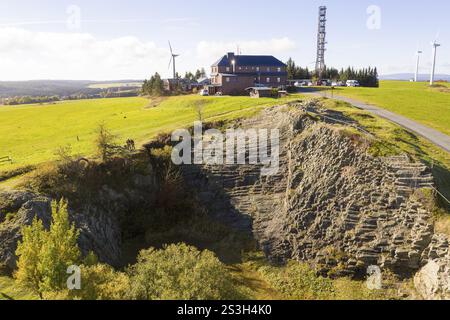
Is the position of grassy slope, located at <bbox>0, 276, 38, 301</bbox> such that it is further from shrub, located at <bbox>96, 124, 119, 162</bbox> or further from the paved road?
the paved road

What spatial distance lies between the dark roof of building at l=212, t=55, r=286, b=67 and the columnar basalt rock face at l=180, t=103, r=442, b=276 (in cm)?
5767

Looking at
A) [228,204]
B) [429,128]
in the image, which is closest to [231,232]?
[228,204]

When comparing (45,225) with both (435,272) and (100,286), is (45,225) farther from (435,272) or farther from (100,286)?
(435,272)

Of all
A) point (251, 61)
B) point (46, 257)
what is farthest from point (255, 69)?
point (46, 257)

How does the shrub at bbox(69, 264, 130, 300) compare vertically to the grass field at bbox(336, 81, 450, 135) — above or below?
below

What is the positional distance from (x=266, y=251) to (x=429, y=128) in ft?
132

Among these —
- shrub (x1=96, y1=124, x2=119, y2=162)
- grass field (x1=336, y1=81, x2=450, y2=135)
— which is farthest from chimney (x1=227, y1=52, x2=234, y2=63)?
shrub (x1=96, y1=124, x2=119, y2=162)

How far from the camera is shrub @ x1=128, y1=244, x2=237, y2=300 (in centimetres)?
2423

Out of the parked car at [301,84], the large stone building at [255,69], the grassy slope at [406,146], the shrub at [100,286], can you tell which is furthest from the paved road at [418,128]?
the parked car at [301,84]

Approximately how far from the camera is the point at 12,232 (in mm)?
36688

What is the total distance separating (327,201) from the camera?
45.0 meters

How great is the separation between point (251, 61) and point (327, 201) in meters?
76.7

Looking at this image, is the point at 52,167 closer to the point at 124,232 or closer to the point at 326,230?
the point at 124,232

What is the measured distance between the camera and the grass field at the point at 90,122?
199 ft
